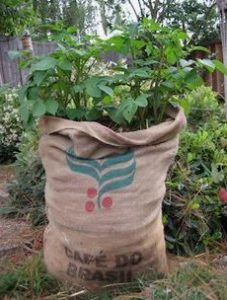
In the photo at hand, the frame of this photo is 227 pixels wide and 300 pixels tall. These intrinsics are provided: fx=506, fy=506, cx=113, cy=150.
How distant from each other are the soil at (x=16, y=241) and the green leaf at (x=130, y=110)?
38.9 inches

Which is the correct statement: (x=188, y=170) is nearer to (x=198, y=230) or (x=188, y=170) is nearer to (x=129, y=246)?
(x=198, y=230)

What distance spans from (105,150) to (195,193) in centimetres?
88

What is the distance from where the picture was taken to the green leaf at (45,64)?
215 centimetres

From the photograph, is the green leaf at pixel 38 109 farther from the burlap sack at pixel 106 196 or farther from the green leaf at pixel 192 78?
the green leaf at pixel 192 78

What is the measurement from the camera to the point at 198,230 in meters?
2.82

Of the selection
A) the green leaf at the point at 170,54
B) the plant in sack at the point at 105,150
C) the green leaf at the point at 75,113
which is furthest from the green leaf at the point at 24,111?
the green leaf at the point at 170,54

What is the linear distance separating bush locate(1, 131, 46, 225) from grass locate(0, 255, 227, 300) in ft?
2.60

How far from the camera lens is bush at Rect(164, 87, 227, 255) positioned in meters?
2.81

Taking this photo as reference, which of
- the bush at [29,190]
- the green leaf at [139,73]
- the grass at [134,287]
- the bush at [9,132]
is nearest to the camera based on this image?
the grass at [134,287]

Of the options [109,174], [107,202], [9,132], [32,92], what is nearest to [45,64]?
[32,92]

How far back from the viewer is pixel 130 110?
7.27 feet

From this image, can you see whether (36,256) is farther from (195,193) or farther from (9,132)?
(9,132)

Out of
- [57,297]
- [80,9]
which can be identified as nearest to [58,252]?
[57,297]

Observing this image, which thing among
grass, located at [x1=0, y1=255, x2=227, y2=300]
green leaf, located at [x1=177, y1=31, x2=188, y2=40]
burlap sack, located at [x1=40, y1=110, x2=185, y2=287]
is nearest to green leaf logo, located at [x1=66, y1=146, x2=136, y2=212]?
burlap sack, located at [x1=40, y1=110, x2=185, y2=287]
